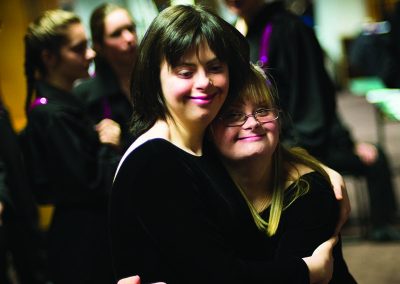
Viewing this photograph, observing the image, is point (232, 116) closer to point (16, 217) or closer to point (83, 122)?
point (83, 122)

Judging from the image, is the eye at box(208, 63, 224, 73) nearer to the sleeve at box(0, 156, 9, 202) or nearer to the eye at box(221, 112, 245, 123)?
the eye at box(221, 112, 245, 123)

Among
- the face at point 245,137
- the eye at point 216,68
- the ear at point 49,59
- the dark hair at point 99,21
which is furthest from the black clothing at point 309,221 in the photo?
the dark hair at point 99,21

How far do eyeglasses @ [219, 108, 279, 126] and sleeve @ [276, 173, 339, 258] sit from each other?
0.61 ft

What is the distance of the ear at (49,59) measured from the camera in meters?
2.15

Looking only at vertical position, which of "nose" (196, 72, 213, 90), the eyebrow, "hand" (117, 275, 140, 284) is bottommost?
"hand" (117, 275, 140, 284)

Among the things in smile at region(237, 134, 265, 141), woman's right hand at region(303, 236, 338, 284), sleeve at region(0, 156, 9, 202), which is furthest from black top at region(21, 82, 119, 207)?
woman's right hand at region(303, 236, 338, 284)

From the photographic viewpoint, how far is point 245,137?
52.2 inches

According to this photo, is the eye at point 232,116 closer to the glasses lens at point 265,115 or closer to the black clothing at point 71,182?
the glasses lens at point 265,115

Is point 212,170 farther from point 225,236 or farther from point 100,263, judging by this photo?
point 100,263

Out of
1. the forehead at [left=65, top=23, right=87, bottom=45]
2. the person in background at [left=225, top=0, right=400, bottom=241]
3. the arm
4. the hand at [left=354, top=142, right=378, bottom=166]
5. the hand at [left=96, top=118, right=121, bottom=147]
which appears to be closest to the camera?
the arm

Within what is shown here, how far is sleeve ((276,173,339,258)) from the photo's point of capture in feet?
4.23

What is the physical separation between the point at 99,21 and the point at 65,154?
67cm

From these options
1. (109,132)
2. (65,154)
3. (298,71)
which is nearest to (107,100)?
(109,132)

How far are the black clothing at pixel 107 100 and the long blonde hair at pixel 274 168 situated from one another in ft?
3.31
